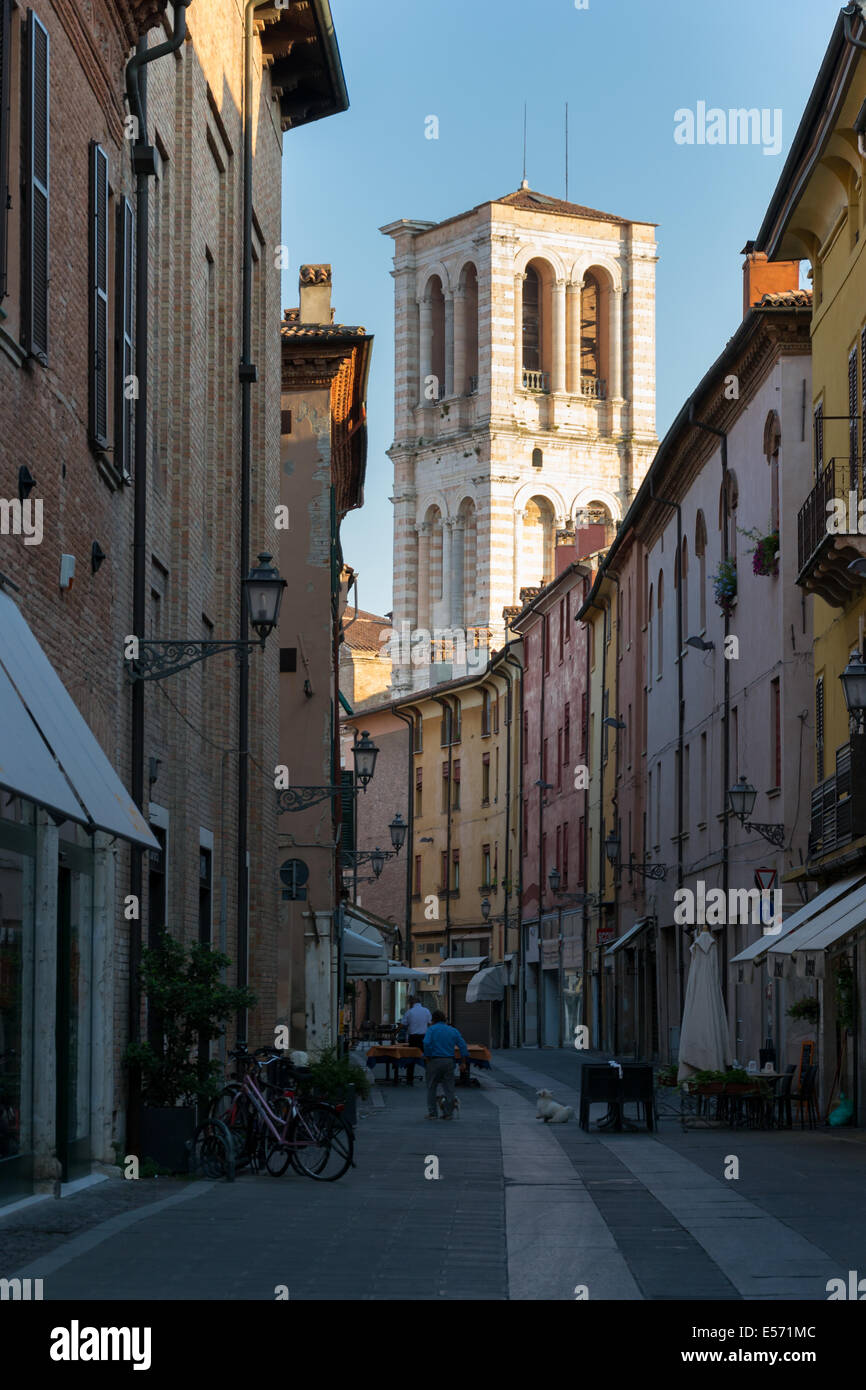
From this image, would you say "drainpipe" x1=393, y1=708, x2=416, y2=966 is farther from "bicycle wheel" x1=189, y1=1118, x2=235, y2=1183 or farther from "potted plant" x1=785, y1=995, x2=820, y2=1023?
"bicycle wheel" x1=189, y1=1118, x2=235, y2=1183

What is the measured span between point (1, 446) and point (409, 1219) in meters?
5.40

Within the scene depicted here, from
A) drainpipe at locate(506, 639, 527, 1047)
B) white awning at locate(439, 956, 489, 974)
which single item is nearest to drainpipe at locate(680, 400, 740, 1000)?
drainpipe at locate(506, 639, 527, 1047)

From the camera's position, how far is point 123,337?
1647 centimetres

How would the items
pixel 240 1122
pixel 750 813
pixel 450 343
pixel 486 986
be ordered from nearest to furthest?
pixel 240 1122
pixel 750 813
pixel 486 986
pixel 450 343

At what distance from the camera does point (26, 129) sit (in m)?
12.8

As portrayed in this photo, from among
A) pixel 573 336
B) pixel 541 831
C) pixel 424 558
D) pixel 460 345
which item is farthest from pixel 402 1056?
pixel 573 336

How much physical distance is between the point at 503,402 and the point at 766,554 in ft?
212

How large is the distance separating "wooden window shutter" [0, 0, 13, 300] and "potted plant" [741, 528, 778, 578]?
21.1m

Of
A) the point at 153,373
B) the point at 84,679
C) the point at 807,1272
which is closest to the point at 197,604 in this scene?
the point at 153,373

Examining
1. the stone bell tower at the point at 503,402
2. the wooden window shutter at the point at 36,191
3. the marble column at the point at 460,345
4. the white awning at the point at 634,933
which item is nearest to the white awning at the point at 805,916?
the wooden window shutter at the point at 36,191

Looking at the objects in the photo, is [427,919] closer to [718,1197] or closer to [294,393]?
[294,393]

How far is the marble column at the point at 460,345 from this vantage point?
97875mm

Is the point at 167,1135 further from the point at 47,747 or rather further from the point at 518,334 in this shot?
the point at 518,334

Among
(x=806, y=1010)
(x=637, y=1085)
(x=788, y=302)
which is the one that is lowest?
(x=637, y=1085)
